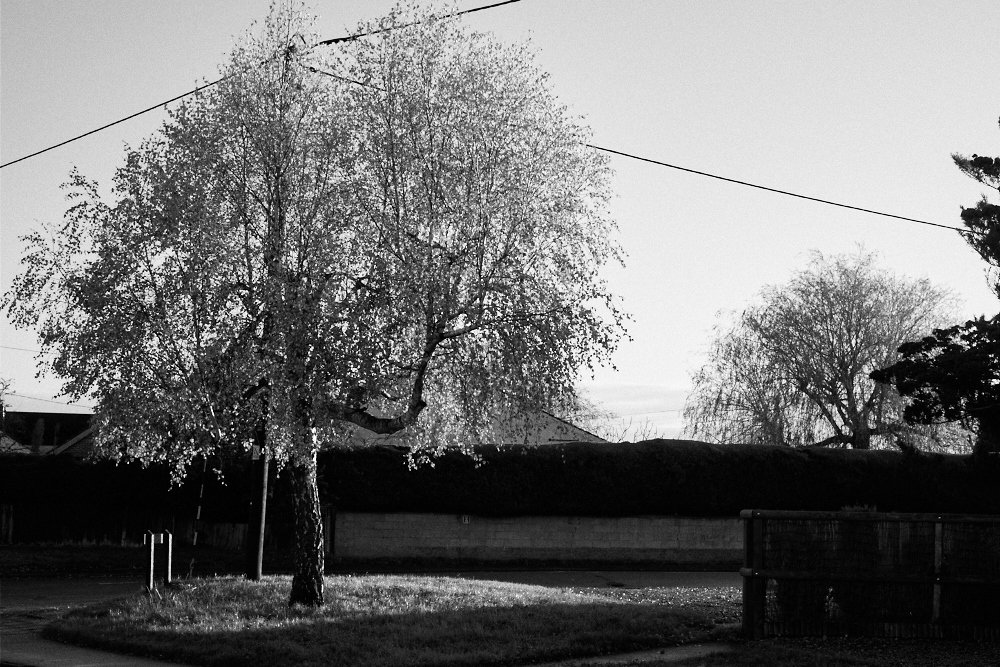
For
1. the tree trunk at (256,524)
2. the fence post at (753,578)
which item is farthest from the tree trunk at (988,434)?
the tree trunk at (256,524)

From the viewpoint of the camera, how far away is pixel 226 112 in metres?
14.5

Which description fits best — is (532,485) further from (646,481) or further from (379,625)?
(379,625)

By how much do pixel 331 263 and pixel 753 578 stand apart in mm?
6218

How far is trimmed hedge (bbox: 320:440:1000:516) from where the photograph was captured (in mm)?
28062

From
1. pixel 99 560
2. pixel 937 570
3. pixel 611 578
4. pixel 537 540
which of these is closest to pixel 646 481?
pixel 537 540

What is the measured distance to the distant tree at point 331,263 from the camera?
13664 mm

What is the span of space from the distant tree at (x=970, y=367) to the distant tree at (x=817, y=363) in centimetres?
2320

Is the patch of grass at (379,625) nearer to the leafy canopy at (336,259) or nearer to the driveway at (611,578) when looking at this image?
the leafy canopy at (336,259)

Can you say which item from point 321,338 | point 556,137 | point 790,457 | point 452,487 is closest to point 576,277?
point 556,137

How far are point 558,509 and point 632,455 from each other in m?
2.51

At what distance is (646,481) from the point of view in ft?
97.7

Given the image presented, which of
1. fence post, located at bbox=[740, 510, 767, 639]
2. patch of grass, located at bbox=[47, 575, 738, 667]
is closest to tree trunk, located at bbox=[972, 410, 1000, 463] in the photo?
fence post, located at bbox=[740, 510, 767, 639]

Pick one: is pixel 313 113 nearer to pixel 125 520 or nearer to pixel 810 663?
pixel 810 663

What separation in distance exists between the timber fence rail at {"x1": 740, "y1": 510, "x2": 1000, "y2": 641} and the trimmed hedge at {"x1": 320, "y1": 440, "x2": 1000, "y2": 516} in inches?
586
